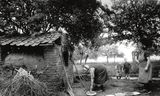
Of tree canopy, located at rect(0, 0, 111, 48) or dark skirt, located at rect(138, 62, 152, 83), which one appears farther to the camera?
tree canopy, located at rect(0, 0, 111, 48)

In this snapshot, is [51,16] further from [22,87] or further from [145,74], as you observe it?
[145,74]

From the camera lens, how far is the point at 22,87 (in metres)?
5.68

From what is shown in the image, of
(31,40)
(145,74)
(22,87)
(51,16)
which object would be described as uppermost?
(51,16)

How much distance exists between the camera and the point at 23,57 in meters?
7.48

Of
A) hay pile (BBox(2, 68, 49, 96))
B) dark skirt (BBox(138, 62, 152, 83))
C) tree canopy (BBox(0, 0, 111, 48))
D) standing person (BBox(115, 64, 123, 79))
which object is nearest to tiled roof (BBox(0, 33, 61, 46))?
hay pile (BBox(2, 68, 49, 96))

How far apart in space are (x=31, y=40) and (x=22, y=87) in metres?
2.48

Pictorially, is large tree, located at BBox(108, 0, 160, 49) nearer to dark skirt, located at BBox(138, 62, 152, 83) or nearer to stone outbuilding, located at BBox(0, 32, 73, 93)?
dark skirt, located at BBox(138, 62, 152, 83)

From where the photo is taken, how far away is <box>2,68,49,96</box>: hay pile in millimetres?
5587

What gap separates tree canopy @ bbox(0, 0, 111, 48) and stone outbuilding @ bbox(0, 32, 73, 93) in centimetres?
216

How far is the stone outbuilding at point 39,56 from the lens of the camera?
7.12 meters

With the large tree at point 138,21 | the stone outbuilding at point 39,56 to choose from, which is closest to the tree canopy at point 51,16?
the stone outbuilding at point 39,56

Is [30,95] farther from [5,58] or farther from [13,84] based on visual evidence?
[5,58]

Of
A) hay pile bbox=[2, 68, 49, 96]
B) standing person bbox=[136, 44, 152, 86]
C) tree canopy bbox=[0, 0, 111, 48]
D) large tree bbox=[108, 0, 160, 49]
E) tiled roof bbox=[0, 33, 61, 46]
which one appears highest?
large tree bbox=[108, 0, 160, 49]

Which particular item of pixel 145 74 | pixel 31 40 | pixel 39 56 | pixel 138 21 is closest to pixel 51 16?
pixel 31 40
